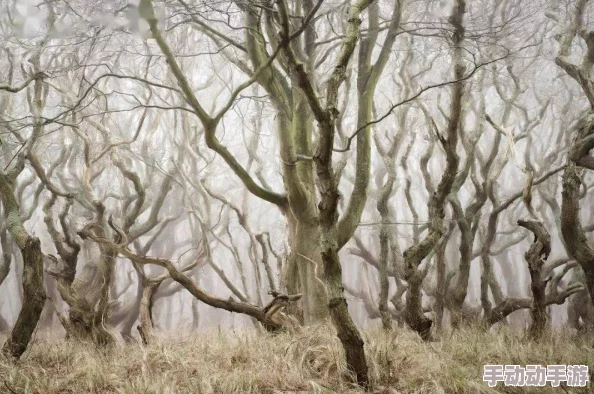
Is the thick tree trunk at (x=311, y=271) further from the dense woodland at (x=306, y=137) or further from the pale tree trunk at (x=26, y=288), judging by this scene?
the pale tree trunk at (x=26, y=288)

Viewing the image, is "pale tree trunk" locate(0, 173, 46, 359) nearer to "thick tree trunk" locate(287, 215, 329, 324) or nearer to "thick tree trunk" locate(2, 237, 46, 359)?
"thick tree trunk" locate(2, 237, 46, 359)

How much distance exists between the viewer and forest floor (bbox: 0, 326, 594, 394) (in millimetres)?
3248

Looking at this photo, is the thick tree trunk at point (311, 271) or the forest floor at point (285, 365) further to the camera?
the thick tree trunk at point (311, 271)

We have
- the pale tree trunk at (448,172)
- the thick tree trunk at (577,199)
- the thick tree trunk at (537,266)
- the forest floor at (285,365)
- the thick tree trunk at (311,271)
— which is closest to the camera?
the forest floor at (285,365)

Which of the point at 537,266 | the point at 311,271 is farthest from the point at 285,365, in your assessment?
the point at 537,266

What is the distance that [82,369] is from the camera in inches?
159

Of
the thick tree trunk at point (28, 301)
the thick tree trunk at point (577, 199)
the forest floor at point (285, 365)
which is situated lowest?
the forest floor at point (285, 365)

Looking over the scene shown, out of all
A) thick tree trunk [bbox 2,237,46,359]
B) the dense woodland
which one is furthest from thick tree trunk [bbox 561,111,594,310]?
thick tree trunk [bbox 2,237,46,359]

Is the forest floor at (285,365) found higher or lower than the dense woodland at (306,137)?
lower

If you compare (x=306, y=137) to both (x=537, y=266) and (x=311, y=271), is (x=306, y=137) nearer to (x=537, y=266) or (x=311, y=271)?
(x=311, y=271)

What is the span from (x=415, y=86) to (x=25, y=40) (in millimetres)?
6317

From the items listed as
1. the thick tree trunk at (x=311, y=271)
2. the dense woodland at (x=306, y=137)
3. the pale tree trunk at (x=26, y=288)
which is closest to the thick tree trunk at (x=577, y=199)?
the dense woodland at (x=306, y=137)

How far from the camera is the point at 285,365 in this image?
142 inches

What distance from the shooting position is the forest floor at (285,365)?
325 centimetres
